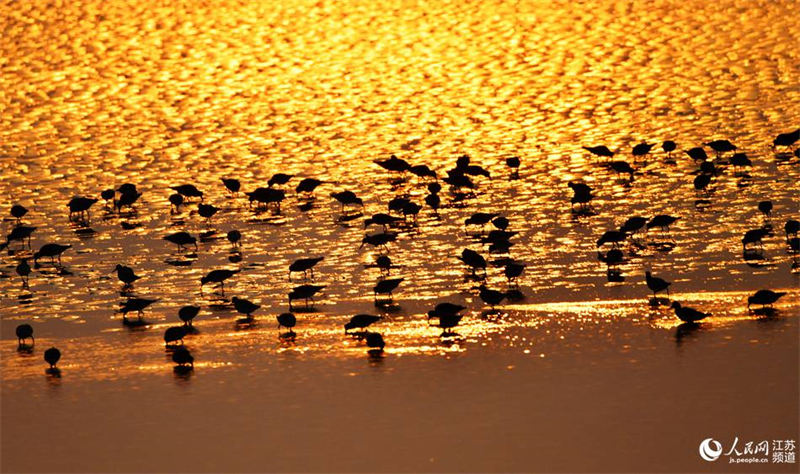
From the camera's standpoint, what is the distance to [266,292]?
33.2 m

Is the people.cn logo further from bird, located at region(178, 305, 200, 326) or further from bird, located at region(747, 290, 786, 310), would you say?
bird, located at region(178, 305, 200, 326)

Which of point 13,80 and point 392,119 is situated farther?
point 13,80

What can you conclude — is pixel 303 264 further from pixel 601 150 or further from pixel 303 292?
pixel 601 150

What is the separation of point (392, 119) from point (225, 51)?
15767 mm

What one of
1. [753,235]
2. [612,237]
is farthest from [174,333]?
[753,235]

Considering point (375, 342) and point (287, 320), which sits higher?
point (287, 320)

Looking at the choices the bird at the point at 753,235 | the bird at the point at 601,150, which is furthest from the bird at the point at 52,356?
the bird at the point at 601,150

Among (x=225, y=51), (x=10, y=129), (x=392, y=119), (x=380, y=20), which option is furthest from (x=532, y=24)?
(x=10, y=129)

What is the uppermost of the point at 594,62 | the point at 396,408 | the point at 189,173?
the point at 594,62

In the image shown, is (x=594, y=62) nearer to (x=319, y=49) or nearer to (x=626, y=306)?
(x=319, y=49)

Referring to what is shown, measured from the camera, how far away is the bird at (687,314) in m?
29.1

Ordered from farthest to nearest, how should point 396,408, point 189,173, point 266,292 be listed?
point 189,173, point 266,292, point 396,408

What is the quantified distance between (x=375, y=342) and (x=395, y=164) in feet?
49.2

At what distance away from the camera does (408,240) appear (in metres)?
37.0
